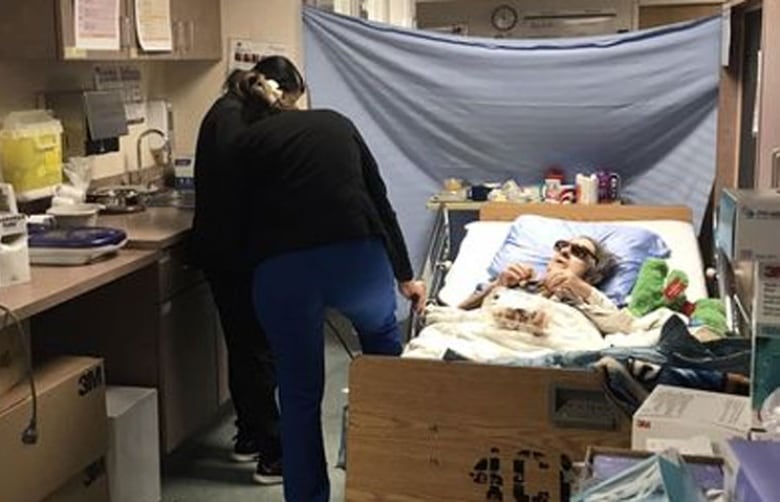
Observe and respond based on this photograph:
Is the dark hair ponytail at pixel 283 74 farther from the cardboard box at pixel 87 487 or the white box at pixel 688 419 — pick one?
the white box at pixel 688 419

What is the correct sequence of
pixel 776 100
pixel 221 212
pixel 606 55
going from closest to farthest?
pixel 776 100 < pixel 221 212 < pixel 606 55

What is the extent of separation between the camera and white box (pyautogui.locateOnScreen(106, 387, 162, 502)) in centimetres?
280

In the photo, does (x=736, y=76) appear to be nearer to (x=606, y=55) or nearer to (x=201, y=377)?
(x=606, y=55)

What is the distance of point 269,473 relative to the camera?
324cm

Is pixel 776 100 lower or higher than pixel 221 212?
higher

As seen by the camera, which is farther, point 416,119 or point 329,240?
point 416,119

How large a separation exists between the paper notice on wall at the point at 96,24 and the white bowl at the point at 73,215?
0.52 meters

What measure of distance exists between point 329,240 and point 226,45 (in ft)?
6.15

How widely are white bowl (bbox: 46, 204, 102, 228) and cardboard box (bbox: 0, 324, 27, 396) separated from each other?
73 centimetres

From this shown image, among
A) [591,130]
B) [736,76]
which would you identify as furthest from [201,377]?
[736,76]

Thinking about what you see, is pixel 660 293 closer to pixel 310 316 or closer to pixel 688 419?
pixel 310 316

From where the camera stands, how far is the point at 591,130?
4188 millimetres

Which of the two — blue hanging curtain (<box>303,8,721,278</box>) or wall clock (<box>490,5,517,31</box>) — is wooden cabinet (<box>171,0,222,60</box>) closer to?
blue hanging curtain (<box>303,8,721,278</box>)

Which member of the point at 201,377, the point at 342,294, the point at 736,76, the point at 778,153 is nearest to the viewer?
the point at 778,153
